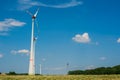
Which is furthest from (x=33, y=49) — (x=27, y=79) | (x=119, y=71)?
(x=27, y=79)

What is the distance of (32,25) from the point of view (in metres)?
102

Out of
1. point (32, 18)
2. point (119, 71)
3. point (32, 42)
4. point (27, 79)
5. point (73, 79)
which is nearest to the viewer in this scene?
point (73, 79)

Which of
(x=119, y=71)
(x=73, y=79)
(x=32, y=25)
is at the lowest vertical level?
(x=73, y=79)

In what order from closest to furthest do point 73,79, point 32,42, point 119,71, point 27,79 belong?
1. point 73,79
2. point 27,79
3. point 119,71
4. point 32,42

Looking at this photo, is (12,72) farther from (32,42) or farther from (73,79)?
(73,79)

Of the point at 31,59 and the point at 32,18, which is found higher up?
the point at 32,18

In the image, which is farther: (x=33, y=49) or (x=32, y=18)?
(x=32, y=18)

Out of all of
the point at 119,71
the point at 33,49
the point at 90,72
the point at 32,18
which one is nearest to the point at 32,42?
the point at 33,49

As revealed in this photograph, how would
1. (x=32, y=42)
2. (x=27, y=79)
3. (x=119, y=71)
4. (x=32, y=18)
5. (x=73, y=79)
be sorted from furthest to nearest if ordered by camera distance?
(x=32, y=18)
(x=32, y=42)
(x=119, y=71)
(x=27, y=79)
(x=73, y=79)

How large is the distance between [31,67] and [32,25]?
15116mm

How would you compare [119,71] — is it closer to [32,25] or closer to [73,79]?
[32,25]

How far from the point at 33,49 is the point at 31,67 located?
5.84m

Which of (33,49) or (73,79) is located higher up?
(33,49)

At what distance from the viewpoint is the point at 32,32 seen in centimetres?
10056
